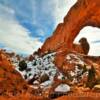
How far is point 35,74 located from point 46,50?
56.6 ft

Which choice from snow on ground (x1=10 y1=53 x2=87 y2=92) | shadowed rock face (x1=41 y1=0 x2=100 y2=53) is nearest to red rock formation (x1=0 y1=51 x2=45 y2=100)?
shadowed rock face (x1=41 y1=0 x2=100 y2=53)

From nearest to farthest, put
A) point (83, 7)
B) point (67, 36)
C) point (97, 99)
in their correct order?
point (97, 99) < point (83, 7) < point (67, 36)

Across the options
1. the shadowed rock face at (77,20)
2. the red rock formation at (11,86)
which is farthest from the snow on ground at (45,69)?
the red rock formation at (11,86)

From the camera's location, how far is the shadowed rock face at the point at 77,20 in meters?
43.7

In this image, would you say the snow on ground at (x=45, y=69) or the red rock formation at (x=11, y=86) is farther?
the snow on ground at (x=45, y=69)

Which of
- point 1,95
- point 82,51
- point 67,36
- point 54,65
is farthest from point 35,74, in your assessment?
point 1,95

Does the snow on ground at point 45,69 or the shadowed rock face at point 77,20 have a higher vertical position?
the shadowed rock face at point 77,20

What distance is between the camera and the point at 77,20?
48.2 meters

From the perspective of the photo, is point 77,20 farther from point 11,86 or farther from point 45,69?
point 11,86

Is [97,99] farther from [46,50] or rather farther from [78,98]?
[46,50]

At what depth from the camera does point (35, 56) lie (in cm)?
7588

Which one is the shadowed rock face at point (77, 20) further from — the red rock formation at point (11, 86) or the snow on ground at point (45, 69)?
the red rock formation at point (11, 86)

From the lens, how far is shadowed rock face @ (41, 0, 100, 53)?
43.7m

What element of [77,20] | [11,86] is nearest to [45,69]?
[77,20]
